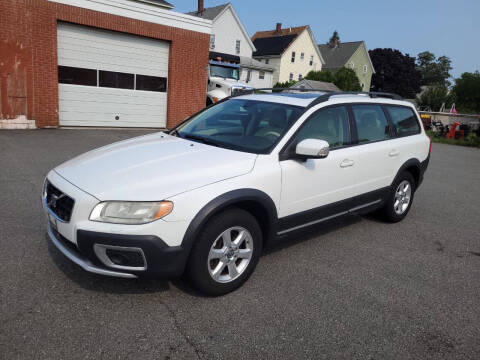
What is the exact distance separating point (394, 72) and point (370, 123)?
81653mm

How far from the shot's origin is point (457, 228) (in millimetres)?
5734

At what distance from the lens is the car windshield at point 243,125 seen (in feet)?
12.5

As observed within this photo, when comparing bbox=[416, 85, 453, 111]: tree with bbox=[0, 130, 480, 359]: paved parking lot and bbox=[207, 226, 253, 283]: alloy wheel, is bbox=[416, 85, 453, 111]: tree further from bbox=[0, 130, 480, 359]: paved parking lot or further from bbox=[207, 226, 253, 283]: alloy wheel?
bbox=[207, 226, 253, 283]: alloy wheel

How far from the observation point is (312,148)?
3553 millimetres

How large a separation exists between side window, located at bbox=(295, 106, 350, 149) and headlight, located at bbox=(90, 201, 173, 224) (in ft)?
5.13

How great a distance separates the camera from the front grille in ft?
10.0

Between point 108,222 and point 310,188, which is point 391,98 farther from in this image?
point 108,222

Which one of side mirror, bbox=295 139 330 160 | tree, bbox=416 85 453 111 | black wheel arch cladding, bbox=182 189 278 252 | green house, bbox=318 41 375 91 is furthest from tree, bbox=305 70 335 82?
black wheel arch cladding, bbox=182 189 278 252

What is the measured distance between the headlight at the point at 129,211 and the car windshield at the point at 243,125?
1.09m

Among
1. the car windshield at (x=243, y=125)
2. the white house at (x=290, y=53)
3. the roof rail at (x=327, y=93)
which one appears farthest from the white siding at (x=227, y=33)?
the car windshield at (x=243, y=125)

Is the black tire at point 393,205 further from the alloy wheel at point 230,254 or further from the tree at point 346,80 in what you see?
the tree at point 346,80

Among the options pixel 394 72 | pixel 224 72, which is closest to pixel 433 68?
pixel 394 72

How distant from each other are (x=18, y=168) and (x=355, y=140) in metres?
6.10

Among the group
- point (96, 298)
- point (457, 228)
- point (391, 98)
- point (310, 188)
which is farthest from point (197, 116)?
point (457, 228)
